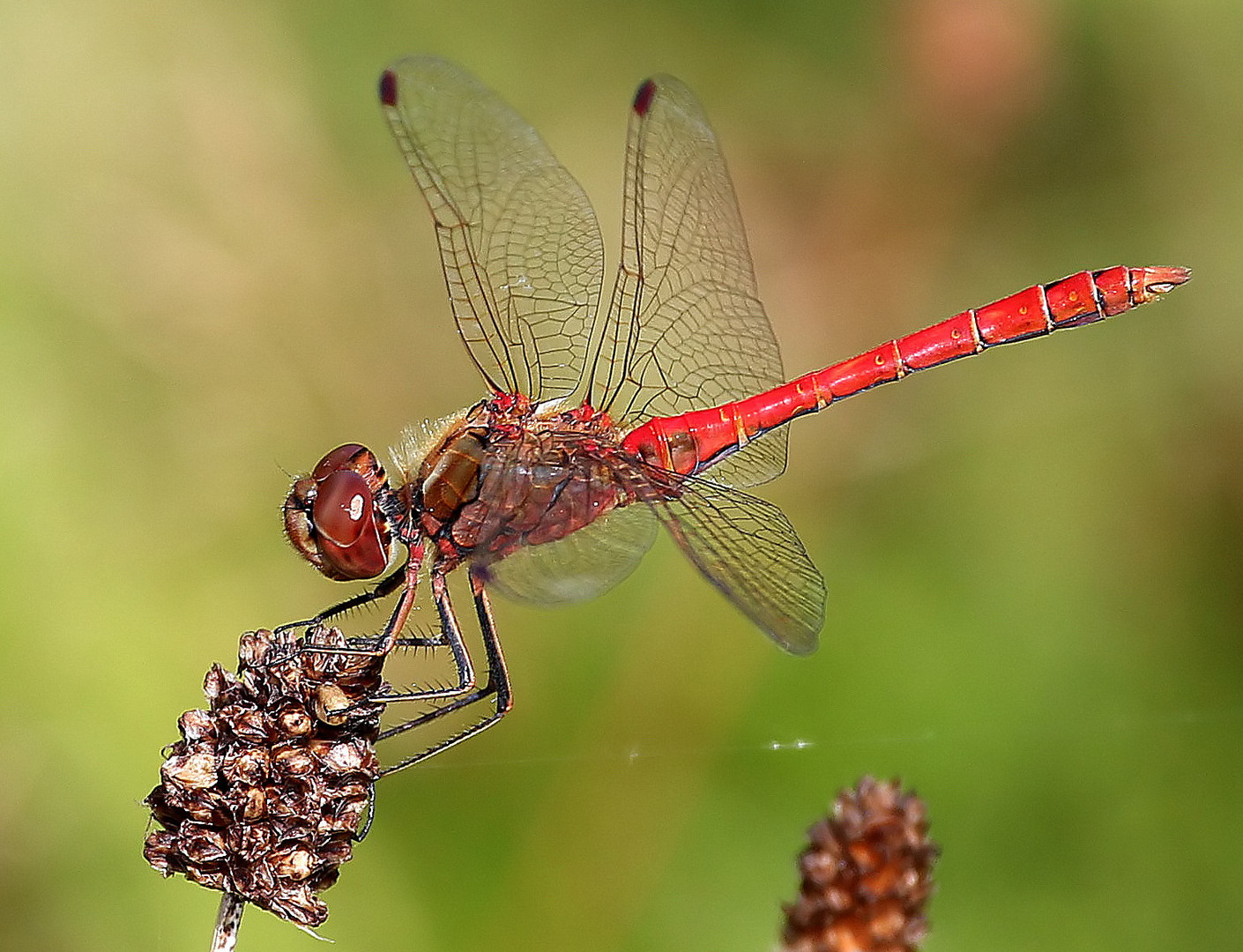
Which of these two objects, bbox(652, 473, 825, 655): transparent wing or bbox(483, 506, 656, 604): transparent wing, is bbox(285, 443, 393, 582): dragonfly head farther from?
bbox(652, 473, 825, 655): transparent wing

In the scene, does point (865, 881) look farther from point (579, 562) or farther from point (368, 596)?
point (368, 596)

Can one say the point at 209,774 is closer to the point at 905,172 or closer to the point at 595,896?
the point at 595,896

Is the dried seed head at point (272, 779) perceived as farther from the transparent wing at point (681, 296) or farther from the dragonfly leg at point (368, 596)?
the transparent wing at point (681, 296)

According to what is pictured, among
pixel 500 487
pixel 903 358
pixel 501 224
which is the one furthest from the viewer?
pixel 903 358

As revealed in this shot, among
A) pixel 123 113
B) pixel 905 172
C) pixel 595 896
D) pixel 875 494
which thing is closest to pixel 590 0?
pixel 905 172

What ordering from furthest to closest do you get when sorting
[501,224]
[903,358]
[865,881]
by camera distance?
[903,358] → [501,224] → [865,881]

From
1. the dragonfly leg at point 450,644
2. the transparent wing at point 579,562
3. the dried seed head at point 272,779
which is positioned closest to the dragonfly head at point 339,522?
the dragonfly leg at point 450,644

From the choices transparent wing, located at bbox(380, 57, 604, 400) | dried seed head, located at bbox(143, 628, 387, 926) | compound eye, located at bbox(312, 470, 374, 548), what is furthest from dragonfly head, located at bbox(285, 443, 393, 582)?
transparent wing, located at bbox(380, 57, 604, 400)

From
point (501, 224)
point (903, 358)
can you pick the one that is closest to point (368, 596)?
point (501, 224)

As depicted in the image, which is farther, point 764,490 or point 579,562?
point 764,490
